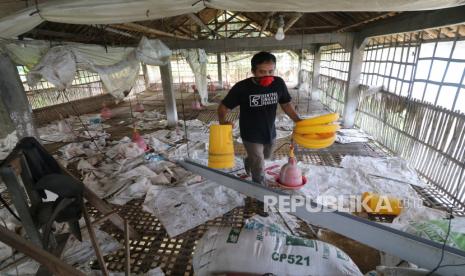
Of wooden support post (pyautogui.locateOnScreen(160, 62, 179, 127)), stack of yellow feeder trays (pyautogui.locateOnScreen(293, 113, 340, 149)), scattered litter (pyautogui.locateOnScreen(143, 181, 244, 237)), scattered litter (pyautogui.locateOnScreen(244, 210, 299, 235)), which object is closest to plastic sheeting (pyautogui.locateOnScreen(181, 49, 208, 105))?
wooden support post (pyautogui.locateOnScreen(160, 62, 179, 127))

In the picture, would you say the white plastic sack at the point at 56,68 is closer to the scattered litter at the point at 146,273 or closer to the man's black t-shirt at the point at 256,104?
the man's black t-shirt at the point at 256,104

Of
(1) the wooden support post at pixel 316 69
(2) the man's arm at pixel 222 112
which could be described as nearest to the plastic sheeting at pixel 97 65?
(2) the man's arm at pixel 222 112

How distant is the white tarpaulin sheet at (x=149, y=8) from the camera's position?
4.56ft

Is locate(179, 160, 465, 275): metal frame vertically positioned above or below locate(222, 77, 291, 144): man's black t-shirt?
below

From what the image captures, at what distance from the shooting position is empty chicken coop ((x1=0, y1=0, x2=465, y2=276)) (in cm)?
135

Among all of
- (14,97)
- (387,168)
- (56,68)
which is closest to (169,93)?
(56,68)

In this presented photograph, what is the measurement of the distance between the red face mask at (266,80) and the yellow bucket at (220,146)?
487mm

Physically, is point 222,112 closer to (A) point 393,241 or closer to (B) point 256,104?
(B) point 256,104

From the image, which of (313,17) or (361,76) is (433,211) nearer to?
(313,17)

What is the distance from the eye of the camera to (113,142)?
195 inches

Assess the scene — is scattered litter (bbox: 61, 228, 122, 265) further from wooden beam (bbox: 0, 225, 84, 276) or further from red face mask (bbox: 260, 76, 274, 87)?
red face mask (bbox: 260, 76, 274, 87)

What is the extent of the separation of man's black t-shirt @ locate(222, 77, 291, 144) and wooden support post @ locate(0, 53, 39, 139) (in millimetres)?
2512

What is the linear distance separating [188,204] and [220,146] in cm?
79

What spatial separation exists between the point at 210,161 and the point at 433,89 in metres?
3.41
